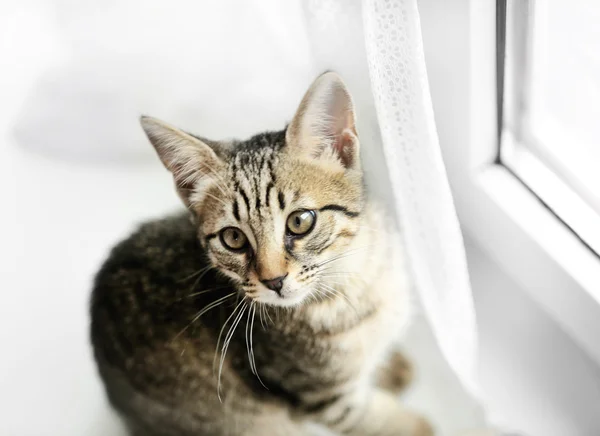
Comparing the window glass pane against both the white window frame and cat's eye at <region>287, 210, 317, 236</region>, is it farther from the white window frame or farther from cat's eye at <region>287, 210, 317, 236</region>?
cat's eye at <region>287, 210, 317, 236</region>

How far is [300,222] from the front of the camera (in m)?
0.71

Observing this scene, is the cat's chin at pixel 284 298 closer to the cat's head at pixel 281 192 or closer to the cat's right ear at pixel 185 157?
the cat's head at pixel 281 192

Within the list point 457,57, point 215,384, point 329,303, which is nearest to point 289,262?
point 329,303

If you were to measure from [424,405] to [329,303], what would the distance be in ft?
0.67

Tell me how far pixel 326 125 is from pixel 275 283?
7.3 inches

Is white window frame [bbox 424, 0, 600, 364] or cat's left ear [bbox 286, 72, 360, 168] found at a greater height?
cat's left ear [bbox 286, 72, 360, 168]

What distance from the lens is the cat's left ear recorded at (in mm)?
693

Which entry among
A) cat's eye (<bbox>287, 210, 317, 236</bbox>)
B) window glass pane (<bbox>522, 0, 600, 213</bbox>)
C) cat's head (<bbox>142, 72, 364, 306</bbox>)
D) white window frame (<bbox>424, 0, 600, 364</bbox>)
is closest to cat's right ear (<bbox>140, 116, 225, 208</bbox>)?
cat's head (<bbox>142, 72, 364, 306</bbox>)

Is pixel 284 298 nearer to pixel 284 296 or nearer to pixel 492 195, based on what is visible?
pixel 284 296

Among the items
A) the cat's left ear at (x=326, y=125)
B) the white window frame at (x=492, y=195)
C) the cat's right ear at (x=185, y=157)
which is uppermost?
the cat's right ear at (x=185, y=157)

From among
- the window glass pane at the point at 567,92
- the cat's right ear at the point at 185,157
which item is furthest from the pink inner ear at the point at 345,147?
the window glass pane at the point at 567,92

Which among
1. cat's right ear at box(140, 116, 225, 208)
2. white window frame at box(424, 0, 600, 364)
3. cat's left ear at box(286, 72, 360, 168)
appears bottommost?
white window frame at box(424, 0, 600, 364)

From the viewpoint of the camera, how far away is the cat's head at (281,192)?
2.30 ft

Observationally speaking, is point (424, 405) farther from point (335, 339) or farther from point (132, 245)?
point (132, 245)
